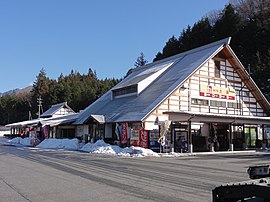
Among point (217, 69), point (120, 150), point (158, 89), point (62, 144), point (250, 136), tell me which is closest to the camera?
point (120, 150)

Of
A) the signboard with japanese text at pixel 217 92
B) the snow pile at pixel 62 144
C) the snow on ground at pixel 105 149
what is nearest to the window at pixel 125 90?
the signboard with japanese text at pixel 217 92

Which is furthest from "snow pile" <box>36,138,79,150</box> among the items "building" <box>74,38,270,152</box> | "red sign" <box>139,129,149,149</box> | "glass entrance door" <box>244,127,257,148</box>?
"glass entrance door" <box>244,127,257,148</box>

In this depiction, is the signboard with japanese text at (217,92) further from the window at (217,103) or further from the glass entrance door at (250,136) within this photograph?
the glass entrance door at (250,136)

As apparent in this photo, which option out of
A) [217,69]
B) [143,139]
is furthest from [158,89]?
[217,69]

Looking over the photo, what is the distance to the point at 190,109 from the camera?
97.9 ft

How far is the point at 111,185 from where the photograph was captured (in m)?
9.01

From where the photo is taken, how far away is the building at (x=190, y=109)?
26797mm

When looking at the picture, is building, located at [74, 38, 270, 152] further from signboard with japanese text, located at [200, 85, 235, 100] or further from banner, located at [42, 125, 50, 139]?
banner, located at [42, 125, 50, 139]

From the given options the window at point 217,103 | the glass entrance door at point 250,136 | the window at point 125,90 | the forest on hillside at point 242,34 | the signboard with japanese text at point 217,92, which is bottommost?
the glass entrance door at point 250,136

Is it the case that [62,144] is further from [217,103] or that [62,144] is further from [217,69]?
[217,69]

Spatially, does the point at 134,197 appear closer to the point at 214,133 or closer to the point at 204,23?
the point at 214,133

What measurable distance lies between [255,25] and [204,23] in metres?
8.79

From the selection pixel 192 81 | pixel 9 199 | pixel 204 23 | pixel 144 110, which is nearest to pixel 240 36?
pixel 204 23

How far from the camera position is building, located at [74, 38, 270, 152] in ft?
87.9
